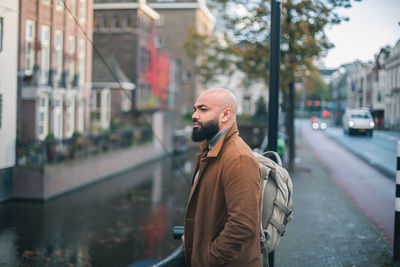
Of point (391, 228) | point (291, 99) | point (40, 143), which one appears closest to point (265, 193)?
point (391, 228)

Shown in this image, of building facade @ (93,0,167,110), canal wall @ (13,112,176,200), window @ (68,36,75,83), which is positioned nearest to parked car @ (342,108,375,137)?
canal wall @ (13,112,176,200)

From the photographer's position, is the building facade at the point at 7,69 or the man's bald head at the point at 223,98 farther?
the building facade at the point at 7,69

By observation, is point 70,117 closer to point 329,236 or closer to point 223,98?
point 329,236

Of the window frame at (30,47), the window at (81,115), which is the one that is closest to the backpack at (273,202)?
the window frame at (30,47)

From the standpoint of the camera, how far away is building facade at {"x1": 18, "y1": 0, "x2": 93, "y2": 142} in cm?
1758

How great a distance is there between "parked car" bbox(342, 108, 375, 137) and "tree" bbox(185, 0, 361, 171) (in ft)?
15.8

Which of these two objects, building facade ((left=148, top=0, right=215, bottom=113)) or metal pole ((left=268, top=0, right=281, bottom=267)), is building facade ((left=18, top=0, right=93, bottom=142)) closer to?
metal pole ((left=268, top=0, right=281, bottom=267))

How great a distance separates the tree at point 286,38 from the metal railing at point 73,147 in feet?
21.7

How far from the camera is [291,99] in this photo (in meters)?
15.6

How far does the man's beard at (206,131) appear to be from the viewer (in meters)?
2.67

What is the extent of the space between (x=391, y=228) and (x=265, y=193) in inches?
178

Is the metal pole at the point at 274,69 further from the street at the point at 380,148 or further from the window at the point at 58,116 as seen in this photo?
the window at the point at 58,116

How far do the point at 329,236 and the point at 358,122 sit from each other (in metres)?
1.77

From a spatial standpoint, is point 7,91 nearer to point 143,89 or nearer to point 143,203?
point 143,203
